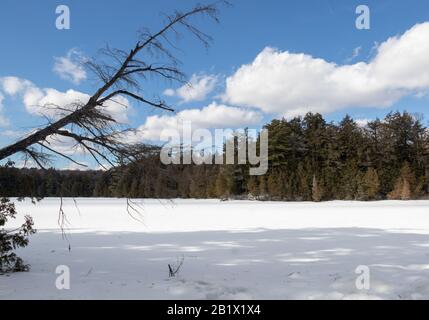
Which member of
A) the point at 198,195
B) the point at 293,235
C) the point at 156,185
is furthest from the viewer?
the point at 198,195

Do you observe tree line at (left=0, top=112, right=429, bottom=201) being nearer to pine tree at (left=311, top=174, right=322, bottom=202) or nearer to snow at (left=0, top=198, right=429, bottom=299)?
pine tree at (left=311, top=174, right=322, bottom=202)

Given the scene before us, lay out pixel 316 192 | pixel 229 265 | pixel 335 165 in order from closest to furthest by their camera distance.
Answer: pixel 229 265
pixel 316 192
pixel 335 165

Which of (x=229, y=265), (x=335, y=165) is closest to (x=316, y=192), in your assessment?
(x=335, y=165)

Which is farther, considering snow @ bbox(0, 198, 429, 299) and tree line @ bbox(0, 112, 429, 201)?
tree line @ bbox(0, 112, 429, 201)

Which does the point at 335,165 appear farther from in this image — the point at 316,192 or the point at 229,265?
the point at 229,265

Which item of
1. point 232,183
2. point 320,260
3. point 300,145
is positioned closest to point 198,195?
point 232,183

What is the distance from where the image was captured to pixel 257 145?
53250 millimetres

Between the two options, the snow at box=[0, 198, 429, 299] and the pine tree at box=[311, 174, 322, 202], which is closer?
the snow at box=[0, 198, 429, 299]

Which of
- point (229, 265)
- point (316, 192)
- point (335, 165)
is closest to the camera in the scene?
point (229, 265)

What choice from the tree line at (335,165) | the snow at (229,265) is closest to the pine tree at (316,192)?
the tree line at (335,165)

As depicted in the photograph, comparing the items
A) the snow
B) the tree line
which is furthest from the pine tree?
the snow

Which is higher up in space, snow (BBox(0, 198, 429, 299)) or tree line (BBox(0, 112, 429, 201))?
tree line (BBox(0, 112, 429, 201))
